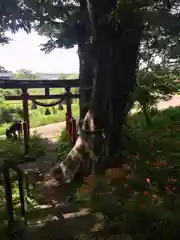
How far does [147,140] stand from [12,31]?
4.30 m

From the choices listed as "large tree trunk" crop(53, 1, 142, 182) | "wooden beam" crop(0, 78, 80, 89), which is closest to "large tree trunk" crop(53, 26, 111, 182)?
"large tree trunk" crop(53, 1, 142, 182)

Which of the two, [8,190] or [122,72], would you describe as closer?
[8,190]

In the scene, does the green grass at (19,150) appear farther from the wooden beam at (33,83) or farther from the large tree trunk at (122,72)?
the large tree trunk at (122,72)

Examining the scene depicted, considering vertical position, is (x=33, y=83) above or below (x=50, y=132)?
above

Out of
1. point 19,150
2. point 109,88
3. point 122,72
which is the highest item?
point 122,72

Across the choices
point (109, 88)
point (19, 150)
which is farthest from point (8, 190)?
point (19, 150)

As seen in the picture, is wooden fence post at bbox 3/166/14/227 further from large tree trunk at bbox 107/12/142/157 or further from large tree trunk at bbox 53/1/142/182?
large tree trunk at bbox 107/12/142/157

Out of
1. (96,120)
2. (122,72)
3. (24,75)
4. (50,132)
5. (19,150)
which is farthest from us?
(24,75)

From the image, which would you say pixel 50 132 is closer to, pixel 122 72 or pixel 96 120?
pixel 96 120

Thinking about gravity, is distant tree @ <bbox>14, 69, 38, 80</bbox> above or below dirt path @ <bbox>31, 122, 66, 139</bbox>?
above

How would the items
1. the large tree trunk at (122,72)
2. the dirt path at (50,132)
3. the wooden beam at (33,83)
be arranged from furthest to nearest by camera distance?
the dirt path at (50,132) → the wooden beam at (33,83) → the large tree trunk at (122,72)

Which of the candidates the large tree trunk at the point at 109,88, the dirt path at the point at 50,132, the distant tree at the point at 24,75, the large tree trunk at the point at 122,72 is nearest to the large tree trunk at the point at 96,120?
the large tree trunk at the point at 109,88

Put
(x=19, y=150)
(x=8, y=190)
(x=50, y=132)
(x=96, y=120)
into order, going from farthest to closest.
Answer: (x=50, y=132) < (x=19, y=150) < (x=96, y=120) < (x=8, y=190)

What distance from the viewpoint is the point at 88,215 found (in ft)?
10.9
